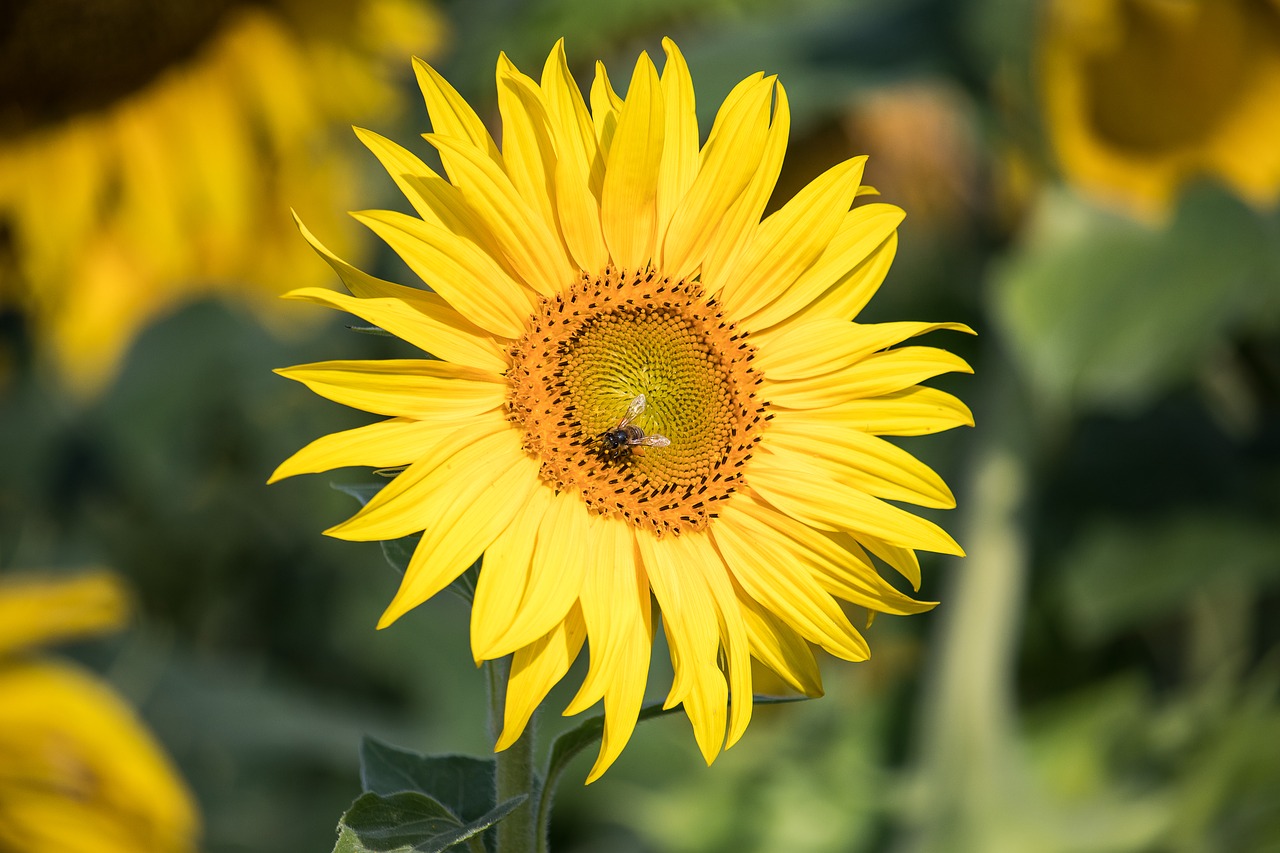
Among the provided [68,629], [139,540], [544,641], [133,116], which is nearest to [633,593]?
[544,641]

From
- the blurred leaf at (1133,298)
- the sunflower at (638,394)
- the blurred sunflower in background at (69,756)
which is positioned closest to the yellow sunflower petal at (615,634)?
the sunflower at (638,394)

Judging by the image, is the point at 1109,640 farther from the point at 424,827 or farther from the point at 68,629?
the point at 424,827

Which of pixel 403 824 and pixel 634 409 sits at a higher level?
pixel 634 409

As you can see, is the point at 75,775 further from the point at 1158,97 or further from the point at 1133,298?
the point at 1158,97

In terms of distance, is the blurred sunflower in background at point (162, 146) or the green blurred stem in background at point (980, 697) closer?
the green blurred stem in background at point (980, 697)

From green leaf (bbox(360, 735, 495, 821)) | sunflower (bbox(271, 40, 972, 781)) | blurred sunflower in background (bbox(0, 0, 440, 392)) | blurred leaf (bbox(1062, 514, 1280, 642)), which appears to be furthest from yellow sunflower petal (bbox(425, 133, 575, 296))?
blurred sunflower in background (bbox(0, 0, 440, 392))

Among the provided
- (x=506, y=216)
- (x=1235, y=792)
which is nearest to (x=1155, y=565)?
(x=1235, y=792)

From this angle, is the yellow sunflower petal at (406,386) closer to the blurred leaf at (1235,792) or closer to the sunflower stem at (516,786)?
the sunflower stem at (516,786)

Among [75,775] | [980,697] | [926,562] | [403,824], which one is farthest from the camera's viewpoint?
[926,562]

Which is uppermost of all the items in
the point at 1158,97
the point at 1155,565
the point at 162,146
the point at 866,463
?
the point at 1158,97
